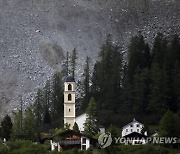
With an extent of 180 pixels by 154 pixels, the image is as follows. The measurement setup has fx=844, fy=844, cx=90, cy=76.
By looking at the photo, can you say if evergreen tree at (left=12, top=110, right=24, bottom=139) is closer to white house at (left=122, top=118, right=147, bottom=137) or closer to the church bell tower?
the church bell tower

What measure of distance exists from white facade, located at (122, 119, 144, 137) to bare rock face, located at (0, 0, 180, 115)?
37.5 metres

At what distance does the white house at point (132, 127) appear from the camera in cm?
8793

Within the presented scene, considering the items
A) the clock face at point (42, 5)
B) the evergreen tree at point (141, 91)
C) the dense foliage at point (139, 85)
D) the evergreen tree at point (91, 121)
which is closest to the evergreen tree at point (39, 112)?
the dense foliage at point (139, 85)

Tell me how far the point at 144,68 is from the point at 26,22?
53.6 m

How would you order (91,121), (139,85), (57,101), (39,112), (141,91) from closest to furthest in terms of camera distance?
(91,121)
(141,91)
(139,85)
(39,112)
(57,101)

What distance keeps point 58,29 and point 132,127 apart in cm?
6191

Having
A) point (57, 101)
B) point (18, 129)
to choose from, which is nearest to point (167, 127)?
point (18, 129)

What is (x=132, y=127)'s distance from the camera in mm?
88562

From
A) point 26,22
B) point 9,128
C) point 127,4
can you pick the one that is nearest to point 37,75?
point 26,22

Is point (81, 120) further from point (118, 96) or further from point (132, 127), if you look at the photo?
point (118, 96)

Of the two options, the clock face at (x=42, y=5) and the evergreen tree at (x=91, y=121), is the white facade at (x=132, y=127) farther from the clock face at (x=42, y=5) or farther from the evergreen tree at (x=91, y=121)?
the clock face at (x=42, y=5)

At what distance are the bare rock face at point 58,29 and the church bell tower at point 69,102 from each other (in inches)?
1197

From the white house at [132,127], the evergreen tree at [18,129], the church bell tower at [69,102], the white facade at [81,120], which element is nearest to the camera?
the evergreen tree at [18,129]

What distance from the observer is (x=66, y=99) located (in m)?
95.0
